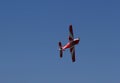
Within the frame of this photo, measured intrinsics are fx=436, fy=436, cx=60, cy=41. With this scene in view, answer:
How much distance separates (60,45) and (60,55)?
632 centimetres

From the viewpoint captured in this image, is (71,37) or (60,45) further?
(60,45)

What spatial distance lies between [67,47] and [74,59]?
21.8 feet

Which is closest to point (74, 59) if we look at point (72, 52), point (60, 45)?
point (72, 52)

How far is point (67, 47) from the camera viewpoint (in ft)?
601

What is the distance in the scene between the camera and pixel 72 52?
181 m

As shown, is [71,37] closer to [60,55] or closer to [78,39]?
[78,39]

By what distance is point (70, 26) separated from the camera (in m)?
176

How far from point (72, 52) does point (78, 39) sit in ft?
25.7

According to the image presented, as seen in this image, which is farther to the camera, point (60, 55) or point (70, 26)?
point (60, 55)

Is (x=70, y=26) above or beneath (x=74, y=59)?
above

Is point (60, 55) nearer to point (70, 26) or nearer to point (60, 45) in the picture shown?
point (60, 45)

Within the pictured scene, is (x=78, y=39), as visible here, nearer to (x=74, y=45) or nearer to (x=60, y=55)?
(x=74, y=45)

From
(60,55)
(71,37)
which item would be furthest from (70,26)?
(60,55)

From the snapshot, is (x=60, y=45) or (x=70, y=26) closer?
(x=70, y=26)
